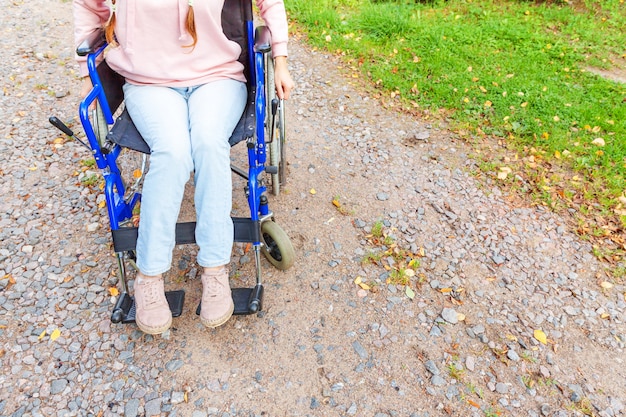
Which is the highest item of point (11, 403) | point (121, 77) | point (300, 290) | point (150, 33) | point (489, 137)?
point (150, 33)

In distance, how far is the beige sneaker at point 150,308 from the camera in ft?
7.50

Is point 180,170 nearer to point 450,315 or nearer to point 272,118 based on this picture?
point 272,118

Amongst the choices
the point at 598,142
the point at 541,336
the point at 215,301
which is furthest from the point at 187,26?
the point at 598,142

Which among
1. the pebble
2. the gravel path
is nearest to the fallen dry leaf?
the gravel path

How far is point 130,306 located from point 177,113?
99cm

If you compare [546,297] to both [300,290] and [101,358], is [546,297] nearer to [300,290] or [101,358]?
[300,290]

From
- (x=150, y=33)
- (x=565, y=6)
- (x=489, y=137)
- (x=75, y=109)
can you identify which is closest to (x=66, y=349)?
(x=150, y=33)

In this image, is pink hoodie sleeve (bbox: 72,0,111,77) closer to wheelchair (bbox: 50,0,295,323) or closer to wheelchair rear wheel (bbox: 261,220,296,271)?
wheelchair (bbox: 50,0,295,323)

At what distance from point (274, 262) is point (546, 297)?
1574 millimetres

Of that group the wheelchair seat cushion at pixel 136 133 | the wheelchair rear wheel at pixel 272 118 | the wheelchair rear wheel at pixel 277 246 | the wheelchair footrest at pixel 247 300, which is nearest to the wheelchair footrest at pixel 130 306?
the wheelchair footrest at pixel 247 300

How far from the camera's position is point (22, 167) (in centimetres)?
353

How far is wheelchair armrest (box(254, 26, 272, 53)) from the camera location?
233 centimetres

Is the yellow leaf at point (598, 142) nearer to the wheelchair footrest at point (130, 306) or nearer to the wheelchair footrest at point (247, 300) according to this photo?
the wheelchair footrest at point (247, 300)

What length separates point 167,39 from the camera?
94.3 inches
